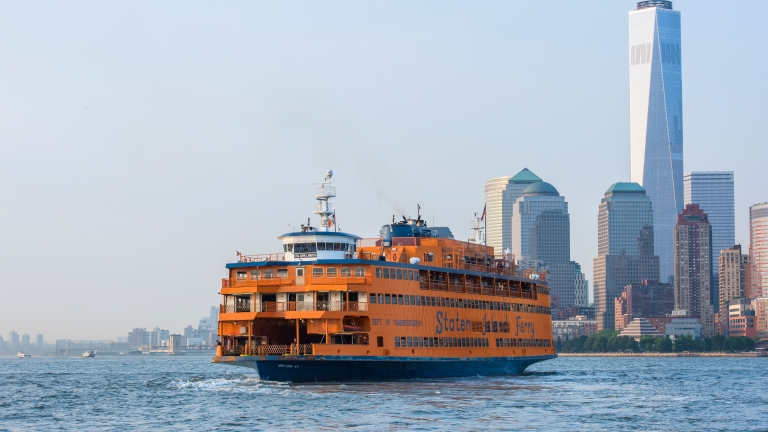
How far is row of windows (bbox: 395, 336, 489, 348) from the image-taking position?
6681cm

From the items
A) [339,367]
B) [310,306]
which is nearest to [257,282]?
[310,306]

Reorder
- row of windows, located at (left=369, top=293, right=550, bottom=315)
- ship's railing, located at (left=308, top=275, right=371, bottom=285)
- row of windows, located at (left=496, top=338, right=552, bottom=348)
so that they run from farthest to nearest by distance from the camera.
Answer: row of windows, located at (left=496, top=338, right=552, bottom=348) → row of windows, located at (left=369, top=293, right=550, bottom=315) → ship's railing, located at (left=308, top=275, right=371, bottom=285)

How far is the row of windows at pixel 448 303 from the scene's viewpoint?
6538 cm

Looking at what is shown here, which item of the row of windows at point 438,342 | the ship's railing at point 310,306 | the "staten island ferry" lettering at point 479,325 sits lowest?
the row of windows at point 438,342

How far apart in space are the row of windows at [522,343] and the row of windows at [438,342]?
2.72 meters

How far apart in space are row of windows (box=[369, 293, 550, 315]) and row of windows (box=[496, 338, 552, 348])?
2.24m

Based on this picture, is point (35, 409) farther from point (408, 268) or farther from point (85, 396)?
point (408, 268)

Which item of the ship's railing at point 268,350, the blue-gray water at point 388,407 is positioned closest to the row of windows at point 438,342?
the blue-gray water at point 388,407

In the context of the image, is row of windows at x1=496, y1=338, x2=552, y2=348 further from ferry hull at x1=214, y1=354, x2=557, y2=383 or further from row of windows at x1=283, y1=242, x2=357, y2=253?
row of windows at x1=283, y1=242, x2=357, y2=253

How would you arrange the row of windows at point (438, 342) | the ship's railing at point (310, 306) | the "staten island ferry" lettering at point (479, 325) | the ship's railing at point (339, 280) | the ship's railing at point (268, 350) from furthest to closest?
the "staten island ferry" lettering at point (479, 325)
the row of windows at point (438, 342)
the ship's railing at point (339, 280)
the ship's railing at point (310, 306)
the ship's railing at point (268, 350)

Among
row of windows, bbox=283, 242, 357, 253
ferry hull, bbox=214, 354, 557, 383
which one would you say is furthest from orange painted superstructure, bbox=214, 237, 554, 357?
row of windows, bbox=283, 242, 357, 253

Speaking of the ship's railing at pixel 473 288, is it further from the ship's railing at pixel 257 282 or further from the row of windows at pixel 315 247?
the ship's railing at pixel 257 282

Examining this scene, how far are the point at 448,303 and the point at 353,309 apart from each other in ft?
33.6

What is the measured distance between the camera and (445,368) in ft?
233
